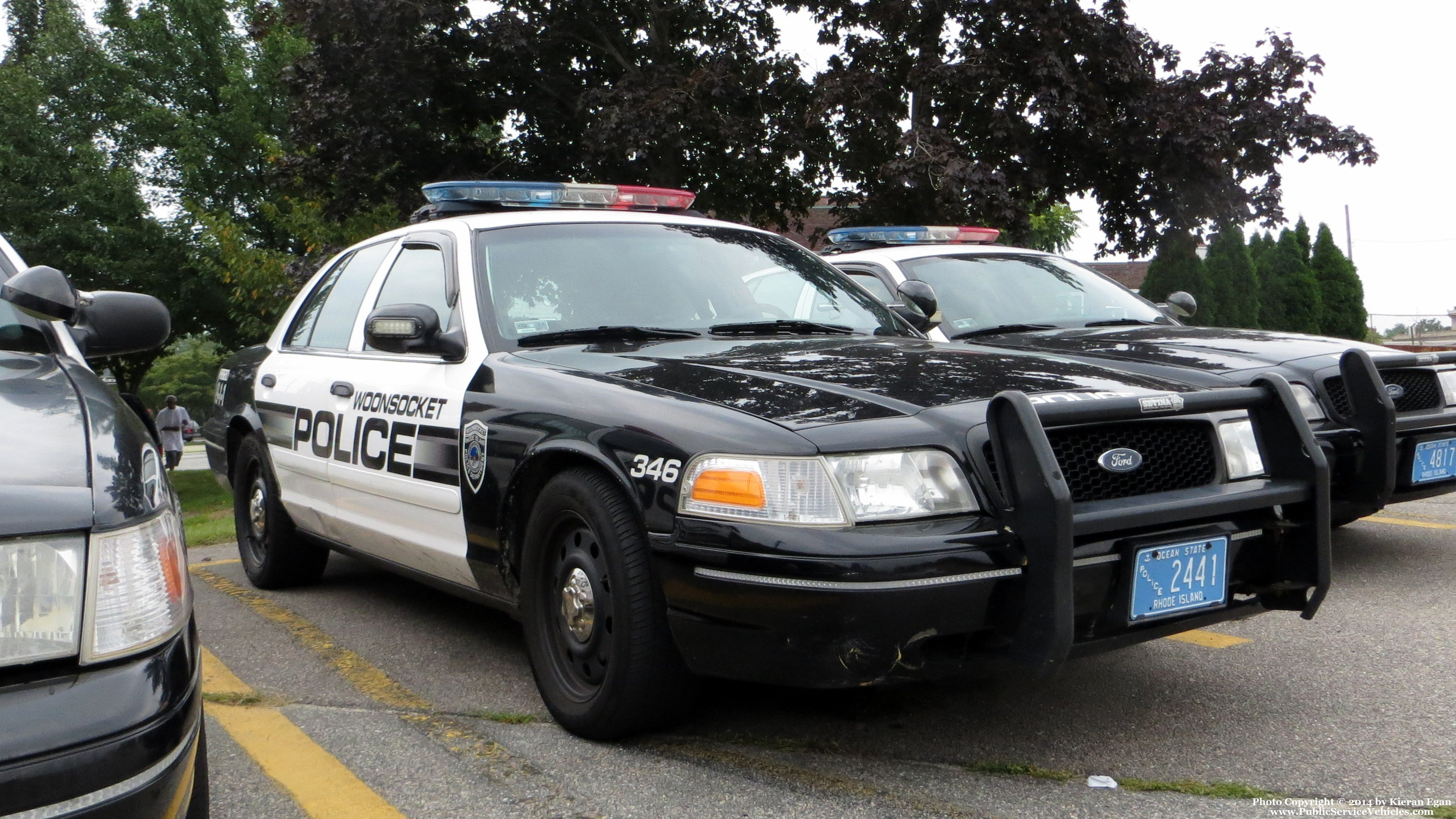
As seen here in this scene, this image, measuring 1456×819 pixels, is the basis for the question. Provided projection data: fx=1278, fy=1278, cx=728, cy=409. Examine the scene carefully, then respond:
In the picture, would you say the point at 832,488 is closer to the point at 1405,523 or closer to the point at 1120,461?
the point at 1120,461

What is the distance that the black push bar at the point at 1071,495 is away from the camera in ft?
8.95

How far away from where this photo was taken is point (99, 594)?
1.99m

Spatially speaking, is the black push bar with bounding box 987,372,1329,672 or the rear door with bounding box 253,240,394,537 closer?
the black push bar with bounding box 987,372,1329,672

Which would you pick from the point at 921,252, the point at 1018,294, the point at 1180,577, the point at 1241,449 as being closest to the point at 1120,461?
the point at 1180,577

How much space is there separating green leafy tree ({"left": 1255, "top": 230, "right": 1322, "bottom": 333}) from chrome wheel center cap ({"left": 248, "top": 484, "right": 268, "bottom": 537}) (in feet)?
95.4

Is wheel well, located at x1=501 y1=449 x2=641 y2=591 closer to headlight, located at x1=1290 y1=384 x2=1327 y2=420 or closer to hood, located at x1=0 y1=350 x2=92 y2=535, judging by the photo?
hood, located at x1=0 y1=350 x2=92 y2=535

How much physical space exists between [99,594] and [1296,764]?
264cm

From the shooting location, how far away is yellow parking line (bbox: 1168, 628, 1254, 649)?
4211mm

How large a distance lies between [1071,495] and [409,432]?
7.30 ft

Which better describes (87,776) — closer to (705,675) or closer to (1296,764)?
(705,675)

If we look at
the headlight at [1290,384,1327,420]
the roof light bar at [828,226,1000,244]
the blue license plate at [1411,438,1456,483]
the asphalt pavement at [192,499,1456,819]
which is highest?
the roof light bar at [828,226,1000,244]

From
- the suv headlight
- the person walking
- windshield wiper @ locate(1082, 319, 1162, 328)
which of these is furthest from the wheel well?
the person walking

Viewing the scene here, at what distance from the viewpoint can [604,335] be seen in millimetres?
3986

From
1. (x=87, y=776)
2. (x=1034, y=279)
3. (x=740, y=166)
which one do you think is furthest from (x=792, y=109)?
(x=87, y=776)
